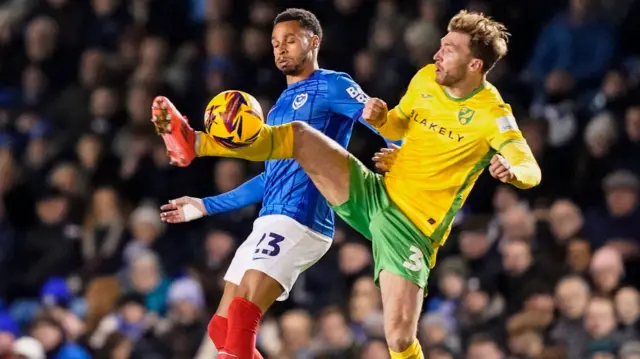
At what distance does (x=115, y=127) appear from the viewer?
11.5 meters

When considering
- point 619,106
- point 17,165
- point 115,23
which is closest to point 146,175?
point 17,165

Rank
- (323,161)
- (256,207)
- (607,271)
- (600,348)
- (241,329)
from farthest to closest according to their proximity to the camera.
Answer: (256,207)
(607,271)
(600,348)
(323,161)
(241,329)

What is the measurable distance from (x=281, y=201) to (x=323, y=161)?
34 cm

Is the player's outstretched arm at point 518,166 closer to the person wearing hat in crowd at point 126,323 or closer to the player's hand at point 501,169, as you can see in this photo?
the player's hand at point 501,169

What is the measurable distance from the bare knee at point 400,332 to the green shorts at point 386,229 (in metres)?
0.19

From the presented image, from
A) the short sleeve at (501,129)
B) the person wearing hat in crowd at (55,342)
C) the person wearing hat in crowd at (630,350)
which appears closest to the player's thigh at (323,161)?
the short sleeve at (501,129)

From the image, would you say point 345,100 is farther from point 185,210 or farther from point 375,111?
point 185,210

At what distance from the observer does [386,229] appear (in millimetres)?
6285

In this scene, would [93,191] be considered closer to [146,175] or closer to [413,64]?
[146,175]

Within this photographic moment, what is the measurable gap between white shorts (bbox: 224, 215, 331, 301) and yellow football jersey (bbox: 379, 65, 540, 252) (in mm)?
477

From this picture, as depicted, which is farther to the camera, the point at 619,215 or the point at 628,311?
the point at 619,215

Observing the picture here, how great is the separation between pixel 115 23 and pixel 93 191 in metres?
2.08

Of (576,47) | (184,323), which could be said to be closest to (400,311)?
(184,323)

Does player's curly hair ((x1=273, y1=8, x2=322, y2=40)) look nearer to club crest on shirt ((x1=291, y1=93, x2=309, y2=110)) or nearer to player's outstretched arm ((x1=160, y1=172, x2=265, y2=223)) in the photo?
club crest on shirt ((x1=291, y1=93, x2=309, y2=110))
